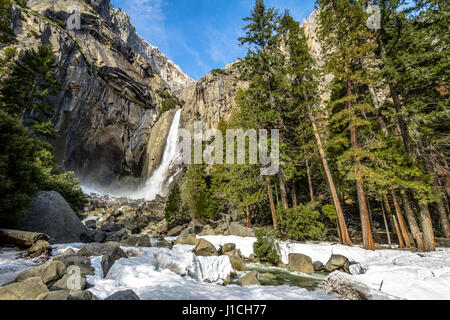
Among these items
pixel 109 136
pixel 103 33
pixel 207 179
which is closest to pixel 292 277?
pixel 207 179

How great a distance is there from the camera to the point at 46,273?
3.88 m

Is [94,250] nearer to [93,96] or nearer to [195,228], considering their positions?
[195,228]

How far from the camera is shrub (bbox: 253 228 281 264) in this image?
31.6 feet

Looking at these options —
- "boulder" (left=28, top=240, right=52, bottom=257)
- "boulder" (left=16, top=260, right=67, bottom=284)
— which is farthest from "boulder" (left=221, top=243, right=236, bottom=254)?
"boulder" (left=16, top=260, right=67, bottom=284)

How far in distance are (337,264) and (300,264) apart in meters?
1.53

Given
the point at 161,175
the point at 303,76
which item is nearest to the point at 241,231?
the point at 303,76

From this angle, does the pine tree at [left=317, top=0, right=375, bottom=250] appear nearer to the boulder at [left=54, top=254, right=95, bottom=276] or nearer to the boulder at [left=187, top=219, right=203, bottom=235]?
the boulder at [left=54, top=254, right=95, bottom=276]

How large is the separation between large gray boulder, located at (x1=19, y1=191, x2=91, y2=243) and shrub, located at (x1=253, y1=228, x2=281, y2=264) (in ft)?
34.7

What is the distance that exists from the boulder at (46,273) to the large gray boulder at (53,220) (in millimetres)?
7042

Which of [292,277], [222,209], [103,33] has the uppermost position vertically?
[103,33]
